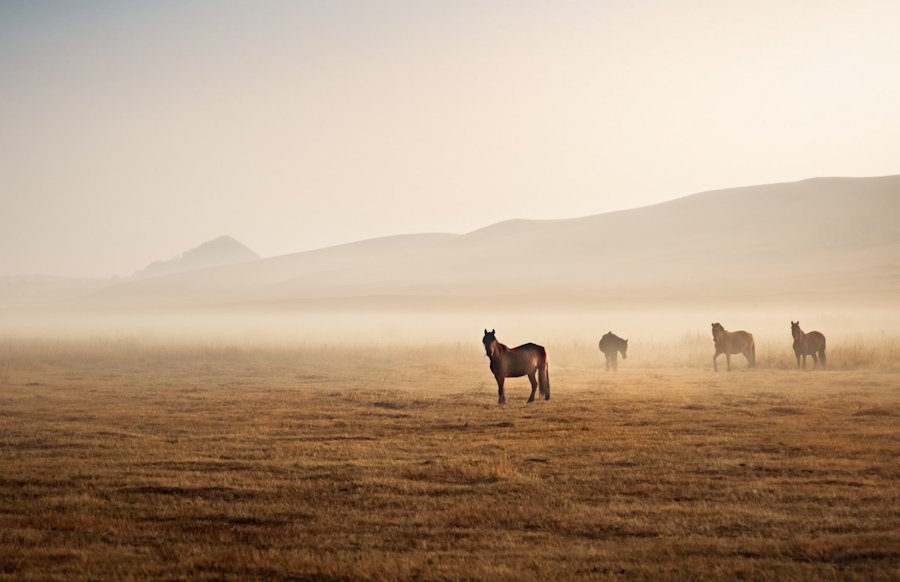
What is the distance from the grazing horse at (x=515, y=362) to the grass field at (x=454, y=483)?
87cm

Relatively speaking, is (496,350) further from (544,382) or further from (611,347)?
(611,347)

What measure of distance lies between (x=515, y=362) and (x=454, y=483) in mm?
10712

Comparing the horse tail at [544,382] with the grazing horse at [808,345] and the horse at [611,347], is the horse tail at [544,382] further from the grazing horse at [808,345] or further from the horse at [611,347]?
the grazing horse at [808,345]

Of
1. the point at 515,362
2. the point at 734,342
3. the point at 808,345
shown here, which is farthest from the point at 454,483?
the point at 808,345

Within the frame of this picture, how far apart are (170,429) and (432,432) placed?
592cm

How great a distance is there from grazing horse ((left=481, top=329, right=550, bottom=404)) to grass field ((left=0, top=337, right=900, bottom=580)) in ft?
2.86

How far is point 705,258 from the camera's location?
15388cm

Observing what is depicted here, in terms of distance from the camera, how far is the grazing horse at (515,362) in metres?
23.8

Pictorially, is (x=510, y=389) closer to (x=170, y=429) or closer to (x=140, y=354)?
(x=170, y=429)

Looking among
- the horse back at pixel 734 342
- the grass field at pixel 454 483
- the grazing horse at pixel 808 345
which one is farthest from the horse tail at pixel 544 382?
the grazing horse at pixel 808 345

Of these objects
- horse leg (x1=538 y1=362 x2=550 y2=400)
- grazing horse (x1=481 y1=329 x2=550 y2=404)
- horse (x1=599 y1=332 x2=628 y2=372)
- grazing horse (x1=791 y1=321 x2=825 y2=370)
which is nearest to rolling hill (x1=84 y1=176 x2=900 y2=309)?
grazing horse (x1=791 y1=321 x2=825 y2=370)

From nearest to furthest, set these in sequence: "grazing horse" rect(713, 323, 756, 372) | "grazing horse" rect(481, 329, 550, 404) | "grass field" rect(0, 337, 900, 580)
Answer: "grass field" rect(0, 337, 900, 580) → "grazing horse" rect(481, 329, 550, 404) → "grazing horse" rect(713, 323, 756, 372)

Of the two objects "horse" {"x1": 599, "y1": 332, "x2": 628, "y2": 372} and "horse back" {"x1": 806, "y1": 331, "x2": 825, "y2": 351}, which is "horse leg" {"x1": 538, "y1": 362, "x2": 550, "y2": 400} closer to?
"horse" {"x1": 599, "y1": 332, "x2": 628, "y2": 372}

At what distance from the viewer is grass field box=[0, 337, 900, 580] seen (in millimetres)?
9641
